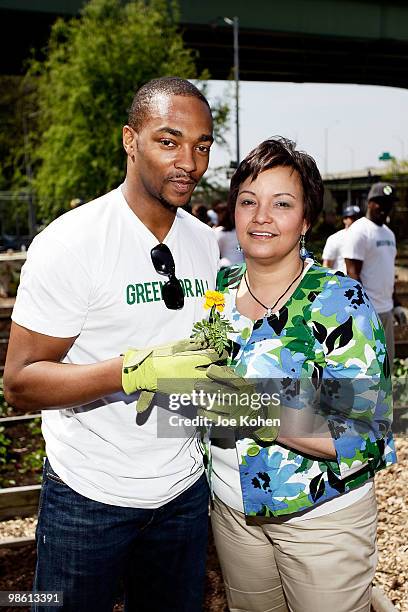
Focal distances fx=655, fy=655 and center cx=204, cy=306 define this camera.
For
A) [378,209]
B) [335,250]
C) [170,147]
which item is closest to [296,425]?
[170,147]

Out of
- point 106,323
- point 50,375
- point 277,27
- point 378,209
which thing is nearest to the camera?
point 50,375

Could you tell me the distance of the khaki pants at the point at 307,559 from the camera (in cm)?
238

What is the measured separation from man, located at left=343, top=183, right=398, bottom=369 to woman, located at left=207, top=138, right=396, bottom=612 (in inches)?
197

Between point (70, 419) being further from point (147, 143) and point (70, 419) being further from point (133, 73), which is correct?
point (133, 73)

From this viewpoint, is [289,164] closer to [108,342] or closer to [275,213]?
[275,213]

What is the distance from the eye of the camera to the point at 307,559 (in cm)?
240

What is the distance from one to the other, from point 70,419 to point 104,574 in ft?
1.95

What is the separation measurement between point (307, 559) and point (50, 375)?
3.77 feet

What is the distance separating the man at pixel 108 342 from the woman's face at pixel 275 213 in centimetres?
25

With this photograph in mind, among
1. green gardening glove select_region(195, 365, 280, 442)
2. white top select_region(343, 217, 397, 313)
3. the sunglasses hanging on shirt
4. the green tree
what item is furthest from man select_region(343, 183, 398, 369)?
the green tree

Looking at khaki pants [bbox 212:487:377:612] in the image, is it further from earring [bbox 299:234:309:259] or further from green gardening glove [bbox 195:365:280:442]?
earring [bbox 299:234:309:259]

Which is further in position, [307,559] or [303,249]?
[303,249]

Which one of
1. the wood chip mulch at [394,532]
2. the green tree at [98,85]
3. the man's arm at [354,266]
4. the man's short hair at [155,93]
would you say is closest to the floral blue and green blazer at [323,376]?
the man's short hair at [155,93]

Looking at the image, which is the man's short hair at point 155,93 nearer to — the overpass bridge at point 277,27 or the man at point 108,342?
the man at point 108,342
